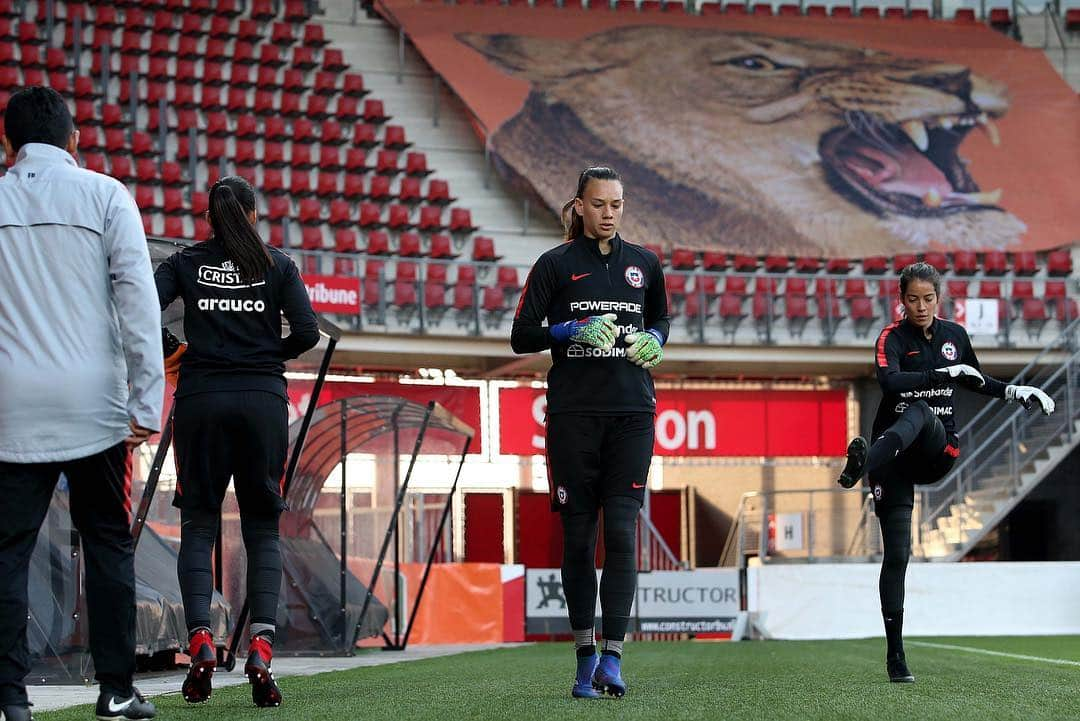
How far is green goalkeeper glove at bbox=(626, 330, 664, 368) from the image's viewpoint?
4.77 meters

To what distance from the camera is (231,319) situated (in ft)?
15.2

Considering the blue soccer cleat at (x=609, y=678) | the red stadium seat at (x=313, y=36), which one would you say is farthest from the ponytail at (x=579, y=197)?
the red stadium seat at (x=313, y=36)

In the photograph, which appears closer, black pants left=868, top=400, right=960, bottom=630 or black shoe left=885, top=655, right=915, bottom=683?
black shoe left=885, top=655, right=915, bottom=683

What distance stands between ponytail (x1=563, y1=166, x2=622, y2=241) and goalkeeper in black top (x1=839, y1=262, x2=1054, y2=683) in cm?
134

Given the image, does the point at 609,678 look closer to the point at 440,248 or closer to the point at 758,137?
the point at 440,248

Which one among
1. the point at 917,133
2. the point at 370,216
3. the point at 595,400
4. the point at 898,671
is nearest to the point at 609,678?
the point at 595,400

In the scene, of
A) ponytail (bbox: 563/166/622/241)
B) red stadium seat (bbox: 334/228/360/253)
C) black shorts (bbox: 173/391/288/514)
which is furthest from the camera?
red stadium seat (bbox: 334/228/360/253)

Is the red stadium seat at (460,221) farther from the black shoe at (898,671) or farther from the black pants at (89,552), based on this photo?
the black pants at (89,552)

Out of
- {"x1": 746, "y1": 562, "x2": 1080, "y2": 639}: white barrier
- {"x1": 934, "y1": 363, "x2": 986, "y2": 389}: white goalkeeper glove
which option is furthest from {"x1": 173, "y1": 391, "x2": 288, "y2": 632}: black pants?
{"x1": 746, "y1": 562, "x2": 1080, "y2": 639}: white barrier

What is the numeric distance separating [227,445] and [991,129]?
78.4 feet

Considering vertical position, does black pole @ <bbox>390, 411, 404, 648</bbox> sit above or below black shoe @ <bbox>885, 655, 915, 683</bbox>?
below

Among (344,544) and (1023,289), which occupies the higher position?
(1023,289)

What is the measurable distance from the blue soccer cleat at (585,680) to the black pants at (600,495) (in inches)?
4.4

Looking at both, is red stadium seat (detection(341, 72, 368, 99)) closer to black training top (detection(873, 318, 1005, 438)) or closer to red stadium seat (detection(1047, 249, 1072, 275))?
red stadium seat (detection(1047, 249, 1072, 275))
